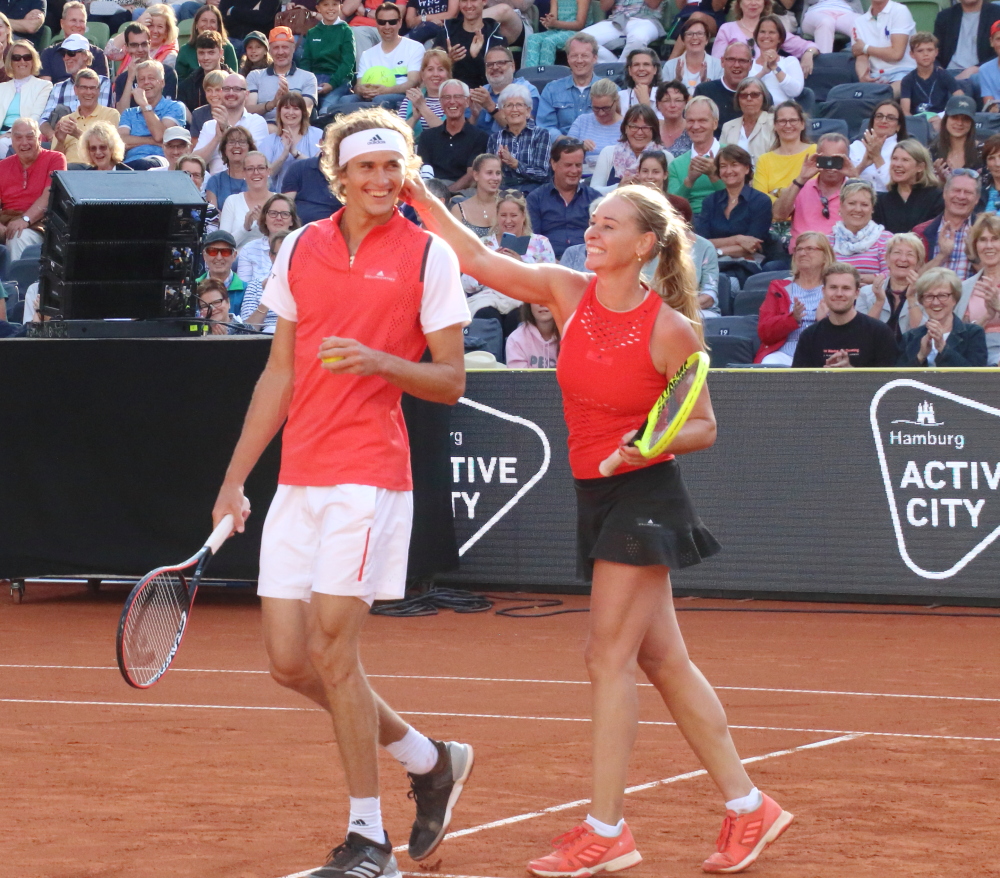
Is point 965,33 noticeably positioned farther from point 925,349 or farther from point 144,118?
point 144,118

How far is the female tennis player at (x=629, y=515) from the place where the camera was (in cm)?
426

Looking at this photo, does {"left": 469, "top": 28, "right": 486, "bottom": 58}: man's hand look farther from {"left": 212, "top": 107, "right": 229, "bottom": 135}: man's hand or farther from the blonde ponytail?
the blonde ponytail

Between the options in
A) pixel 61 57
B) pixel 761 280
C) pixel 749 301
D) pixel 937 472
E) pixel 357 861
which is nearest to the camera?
pixel 357 861

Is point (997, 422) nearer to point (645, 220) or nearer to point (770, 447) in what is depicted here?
point (770, 447)

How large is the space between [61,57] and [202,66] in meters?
1.75

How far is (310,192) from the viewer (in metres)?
14.0

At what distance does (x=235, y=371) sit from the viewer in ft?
30.6

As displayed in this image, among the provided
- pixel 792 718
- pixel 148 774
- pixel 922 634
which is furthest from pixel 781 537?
pixel 148 774

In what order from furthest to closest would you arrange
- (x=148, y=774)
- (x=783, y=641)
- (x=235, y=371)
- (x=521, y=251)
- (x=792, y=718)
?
1. (x=521, y=251)
2. (x=235, y=371)
3. (x=783, y=641)
4. (x=792, y=718)
5. (x=148, y=774)

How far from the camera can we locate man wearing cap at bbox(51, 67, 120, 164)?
15.3 metres

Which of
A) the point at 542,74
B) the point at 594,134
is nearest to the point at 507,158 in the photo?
the point at 594,134

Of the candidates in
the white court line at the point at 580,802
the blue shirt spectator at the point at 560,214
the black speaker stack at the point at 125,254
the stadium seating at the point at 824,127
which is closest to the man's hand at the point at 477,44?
the blue shirt spectator at the point at 560,214

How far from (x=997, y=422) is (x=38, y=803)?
6.38m

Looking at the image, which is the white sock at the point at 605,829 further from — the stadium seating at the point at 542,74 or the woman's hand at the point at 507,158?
the stadium seating at the point at 542,74
